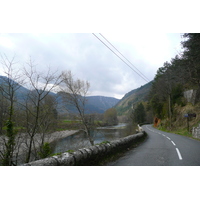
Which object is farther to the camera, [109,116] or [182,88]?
[109,116]

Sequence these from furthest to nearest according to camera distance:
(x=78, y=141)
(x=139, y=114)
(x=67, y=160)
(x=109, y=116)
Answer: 1. (x=139, y=114)
2. (x=109, y=116)
3. (x=78, y=141)
4. (x=67, y=160)

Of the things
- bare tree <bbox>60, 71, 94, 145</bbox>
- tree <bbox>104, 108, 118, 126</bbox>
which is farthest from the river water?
tree <bbox>104, 108, 118, 126</bbox>

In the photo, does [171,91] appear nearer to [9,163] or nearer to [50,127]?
[50,127]

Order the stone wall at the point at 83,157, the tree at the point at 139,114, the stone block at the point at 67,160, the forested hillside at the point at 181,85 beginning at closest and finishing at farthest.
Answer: the stone wall at the point at 83,157
the stone block at the point at 67,160
the forested hillside at the point at 181,85
the tree at the point at 139,114

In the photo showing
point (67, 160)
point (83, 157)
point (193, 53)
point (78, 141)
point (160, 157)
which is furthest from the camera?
point (78, 141)

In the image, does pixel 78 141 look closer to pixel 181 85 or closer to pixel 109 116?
pixel 181 85

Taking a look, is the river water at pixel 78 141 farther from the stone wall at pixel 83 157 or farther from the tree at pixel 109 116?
the tree at pixel 109 116

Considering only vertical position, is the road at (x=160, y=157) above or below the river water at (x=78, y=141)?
above

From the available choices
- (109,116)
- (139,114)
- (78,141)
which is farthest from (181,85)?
(139,114)

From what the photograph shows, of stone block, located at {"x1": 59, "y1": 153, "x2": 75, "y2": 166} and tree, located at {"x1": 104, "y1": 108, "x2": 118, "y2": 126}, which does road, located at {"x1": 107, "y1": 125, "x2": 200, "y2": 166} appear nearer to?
stone block, located at {"x1": 59, "y1": 153, "x2": 75, "y2": 166}

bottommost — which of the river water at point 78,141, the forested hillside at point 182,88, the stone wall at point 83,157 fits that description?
the river water at point 78,141

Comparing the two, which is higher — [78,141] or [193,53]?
[193,53]

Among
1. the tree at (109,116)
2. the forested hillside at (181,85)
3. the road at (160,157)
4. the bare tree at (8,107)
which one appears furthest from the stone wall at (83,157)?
the tree at (109,116)
